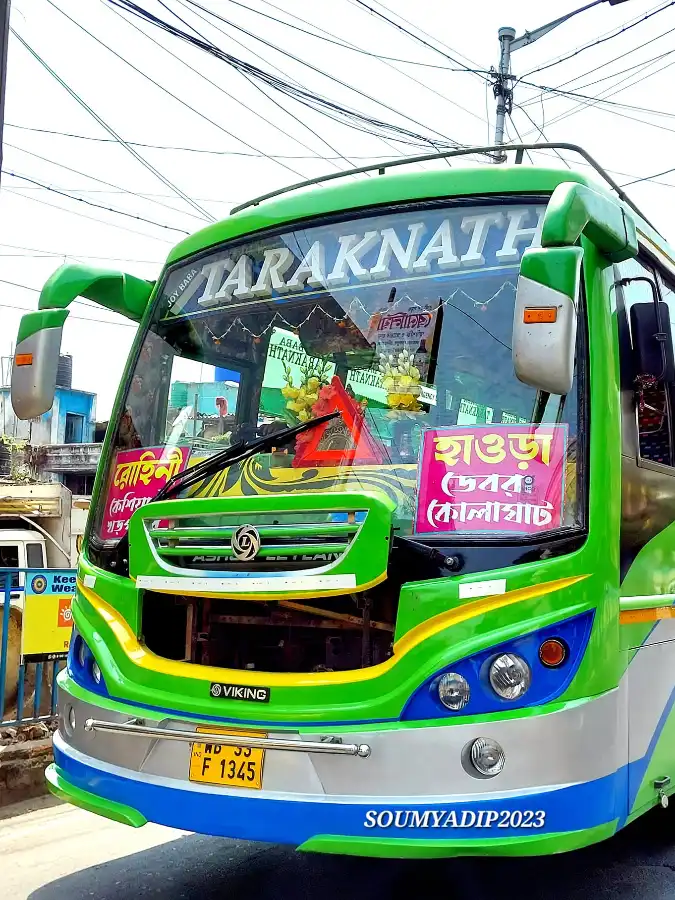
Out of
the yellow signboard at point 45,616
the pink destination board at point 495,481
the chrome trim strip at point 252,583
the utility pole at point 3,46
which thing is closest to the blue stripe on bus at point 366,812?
the chrome trim strip at point 252,583

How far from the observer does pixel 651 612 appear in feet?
12.2

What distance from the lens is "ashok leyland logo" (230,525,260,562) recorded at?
3365 mm

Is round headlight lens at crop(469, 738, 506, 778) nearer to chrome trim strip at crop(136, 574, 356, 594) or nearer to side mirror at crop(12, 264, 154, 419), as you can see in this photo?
chrome trim strip at crop(136, 574, 356, 594)

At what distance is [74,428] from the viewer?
34.0 metres

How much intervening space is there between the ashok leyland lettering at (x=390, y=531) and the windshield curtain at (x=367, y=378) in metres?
0.01

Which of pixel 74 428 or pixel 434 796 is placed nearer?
pixel 434 796

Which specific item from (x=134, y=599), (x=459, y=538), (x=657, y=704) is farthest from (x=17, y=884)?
(x=657, y=704)

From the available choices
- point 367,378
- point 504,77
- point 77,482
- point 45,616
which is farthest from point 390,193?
point 77,482

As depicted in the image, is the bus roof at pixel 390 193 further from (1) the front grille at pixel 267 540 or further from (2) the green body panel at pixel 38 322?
(1) the front grille at pixel 267 540

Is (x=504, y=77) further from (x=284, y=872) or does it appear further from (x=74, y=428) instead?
(x=74, y=428)

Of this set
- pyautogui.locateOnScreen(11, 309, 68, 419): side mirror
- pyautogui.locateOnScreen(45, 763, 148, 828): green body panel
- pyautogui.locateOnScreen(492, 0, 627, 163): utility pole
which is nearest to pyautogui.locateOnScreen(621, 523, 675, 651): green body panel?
pyautogui.locateOnScreen(45, 763, 148, 828): green body panel

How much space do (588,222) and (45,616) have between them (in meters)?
4.35

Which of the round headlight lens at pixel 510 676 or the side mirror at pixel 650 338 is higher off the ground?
the side mirror at pixel 650 338

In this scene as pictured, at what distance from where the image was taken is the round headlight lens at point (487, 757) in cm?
302
